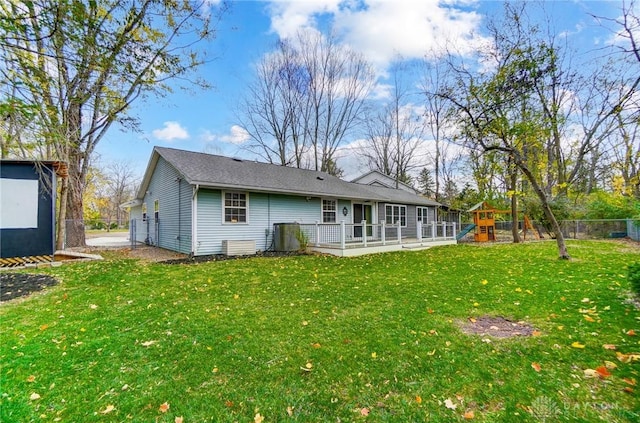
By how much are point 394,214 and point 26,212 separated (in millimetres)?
16415

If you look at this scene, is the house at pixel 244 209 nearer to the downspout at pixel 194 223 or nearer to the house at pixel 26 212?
the downspout at pixel 194 223

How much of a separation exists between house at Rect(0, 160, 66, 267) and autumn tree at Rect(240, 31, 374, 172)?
62.1 feet

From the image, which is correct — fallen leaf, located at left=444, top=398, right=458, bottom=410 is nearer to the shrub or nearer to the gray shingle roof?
the shrub

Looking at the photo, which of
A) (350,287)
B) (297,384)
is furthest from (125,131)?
(297,384)

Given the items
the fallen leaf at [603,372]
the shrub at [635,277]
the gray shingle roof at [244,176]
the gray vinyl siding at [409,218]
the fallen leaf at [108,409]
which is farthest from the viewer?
the gray vinyl siding at [409,218]

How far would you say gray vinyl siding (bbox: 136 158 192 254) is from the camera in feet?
36.4

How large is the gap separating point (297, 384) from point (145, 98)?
12.8m

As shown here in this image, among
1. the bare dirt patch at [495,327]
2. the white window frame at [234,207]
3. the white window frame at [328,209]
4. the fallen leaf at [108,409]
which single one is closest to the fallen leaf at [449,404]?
the bare dirt patch at [495,327]

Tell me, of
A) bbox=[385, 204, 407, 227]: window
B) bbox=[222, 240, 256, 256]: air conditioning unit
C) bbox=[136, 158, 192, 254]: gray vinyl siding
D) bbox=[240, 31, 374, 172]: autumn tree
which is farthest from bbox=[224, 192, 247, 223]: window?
bbox=[240, 31, 374, 172]: autumn tree

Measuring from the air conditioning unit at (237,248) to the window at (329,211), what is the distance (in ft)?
14.1

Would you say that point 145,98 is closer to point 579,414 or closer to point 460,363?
point 460,363

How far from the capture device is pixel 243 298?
17.4 feet

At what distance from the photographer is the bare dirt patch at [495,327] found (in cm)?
371

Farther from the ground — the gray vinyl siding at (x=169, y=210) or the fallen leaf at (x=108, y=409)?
the gray vinyl siding at (x=169, y=210)
